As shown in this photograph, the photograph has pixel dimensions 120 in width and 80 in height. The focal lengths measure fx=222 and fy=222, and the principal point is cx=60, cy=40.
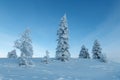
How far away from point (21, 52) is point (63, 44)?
14403 mm

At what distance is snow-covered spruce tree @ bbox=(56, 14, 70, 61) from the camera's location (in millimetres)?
58594

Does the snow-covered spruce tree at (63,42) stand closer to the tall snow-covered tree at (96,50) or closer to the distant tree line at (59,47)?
the distant tree line at (59,47)

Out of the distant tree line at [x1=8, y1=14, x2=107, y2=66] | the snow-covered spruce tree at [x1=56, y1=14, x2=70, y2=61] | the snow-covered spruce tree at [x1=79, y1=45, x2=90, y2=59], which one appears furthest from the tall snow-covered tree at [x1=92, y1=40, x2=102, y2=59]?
the snow-covered spruce tree at [x1=56, y1=14, x2=70, y2=61]

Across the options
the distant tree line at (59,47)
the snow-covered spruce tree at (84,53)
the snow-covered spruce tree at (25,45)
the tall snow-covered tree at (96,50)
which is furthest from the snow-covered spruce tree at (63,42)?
the snow-covered spruce tree at (84,53)

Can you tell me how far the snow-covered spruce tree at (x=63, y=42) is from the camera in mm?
58594

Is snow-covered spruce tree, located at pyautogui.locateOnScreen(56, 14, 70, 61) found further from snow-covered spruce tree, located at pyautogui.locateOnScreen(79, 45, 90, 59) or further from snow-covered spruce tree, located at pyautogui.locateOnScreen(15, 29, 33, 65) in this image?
snow-covered spruce tree, located at pyautogui.locateOnScreen(79, 45, 90, 59)

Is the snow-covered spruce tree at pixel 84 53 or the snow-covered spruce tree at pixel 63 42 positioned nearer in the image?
the snow-covered spruce tree at pixel 63 42

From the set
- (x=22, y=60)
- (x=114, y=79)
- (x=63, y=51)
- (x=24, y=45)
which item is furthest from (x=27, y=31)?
(x=114, y=79)

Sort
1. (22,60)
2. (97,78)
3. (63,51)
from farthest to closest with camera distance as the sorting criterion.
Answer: (63,51) → (22,60) → (97,78)

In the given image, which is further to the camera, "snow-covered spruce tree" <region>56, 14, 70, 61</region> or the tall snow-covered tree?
the tall snow-covered tree

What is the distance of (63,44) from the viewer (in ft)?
198

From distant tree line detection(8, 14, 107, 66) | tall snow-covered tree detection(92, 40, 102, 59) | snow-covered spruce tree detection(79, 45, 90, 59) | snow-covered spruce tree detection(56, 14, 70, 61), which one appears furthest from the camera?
snow-covered spruce tree detection(79, 45, 90, 59)

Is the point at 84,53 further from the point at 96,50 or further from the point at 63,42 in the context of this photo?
the point at 63,42

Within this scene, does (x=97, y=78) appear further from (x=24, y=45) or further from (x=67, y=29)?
(x=67, y=29)
